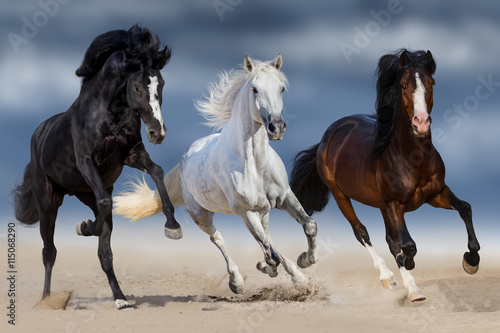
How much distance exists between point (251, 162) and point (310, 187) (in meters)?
2.60

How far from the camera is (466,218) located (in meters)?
8.33

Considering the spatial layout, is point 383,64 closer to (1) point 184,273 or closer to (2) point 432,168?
(2) point 432,168

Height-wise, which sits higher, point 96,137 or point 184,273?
point 96,137

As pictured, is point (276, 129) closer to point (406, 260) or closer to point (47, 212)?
point (406, 260)

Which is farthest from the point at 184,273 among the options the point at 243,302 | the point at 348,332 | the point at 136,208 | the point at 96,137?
the point at 348,332

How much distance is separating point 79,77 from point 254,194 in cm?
232

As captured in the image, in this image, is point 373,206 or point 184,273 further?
point 184,273

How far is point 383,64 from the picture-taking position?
352 inches

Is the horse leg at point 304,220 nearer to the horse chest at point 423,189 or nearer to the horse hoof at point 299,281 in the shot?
the horse hoof at point 299,281

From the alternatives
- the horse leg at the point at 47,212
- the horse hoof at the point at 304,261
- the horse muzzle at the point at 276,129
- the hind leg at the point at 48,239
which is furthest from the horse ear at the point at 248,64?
the hind leg at the point at 48,239

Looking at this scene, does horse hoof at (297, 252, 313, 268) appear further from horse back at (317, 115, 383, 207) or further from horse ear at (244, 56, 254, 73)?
horse ear at (244, 56, 254, 73)

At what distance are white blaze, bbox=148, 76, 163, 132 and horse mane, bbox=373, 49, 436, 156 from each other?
2421 millimetres

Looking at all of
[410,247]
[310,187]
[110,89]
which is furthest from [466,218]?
[110,89]

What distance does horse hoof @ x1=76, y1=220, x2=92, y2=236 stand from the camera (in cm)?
838
